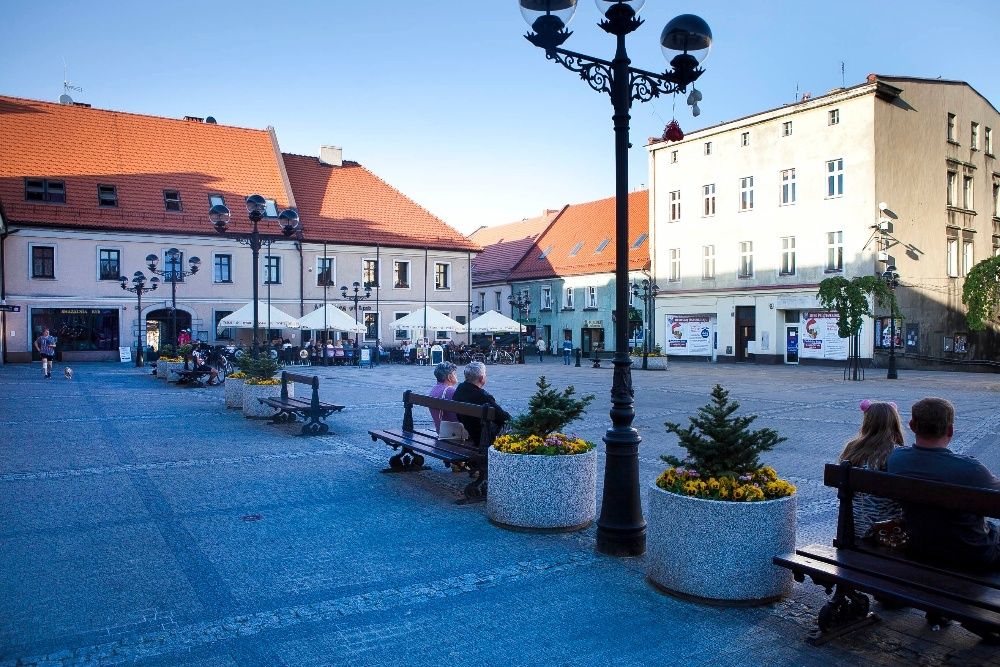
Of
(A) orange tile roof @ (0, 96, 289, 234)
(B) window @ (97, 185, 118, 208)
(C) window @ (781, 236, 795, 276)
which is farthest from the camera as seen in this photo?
(C) window @ (781, 236, 795, 276)

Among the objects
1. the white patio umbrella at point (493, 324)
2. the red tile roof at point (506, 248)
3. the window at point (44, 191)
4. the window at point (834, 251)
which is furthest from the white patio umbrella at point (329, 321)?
the red tile roof at point (506, 248)

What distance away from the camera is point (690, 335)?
1759 inches

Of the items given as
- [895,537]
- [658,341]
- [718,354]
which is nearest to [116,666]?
[895,537]

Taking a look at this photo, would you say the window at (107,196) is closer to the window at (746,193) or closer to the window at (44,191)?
the window at (44,191)

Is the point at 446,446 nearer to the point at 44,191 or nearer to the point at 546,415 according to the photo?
the point at 546,415

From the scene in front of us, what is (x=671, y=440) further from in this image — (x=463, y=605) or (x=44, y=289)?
(x=44, y=289)

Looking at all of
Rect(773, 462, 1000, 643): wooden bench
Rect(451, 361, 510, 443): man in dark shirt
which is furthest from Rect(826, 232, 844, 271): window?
Rect(773, 462, 1000, 643): wooden bench

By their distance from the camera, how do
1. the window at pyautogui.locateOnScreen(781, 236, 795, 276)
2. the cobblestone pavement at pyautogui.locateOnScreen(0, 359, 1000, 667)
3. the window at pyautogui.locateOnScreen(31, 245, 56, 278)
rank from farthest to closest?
the window at pyautogui.locateOnScreen(781, 236, 795, 276) → the window at pyautogui.locateOnScreen(31, 245, 56, 278) → the cobblestone pavement at pyautogui.locateOnScreen(0, 359, 1000, 667)

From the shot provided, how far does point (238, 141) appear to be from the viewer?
1799 inches

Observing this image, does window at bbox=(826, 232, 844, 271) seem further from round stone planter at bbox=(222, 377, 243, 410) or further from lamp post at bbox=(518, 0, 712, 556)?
lamp post at bbox=(518, 0, 712, 556)

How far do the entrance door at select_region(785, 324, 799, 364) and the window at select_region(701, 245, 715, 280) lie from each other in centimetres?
598

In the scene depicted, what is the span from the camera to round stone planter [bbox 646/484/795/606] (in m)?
4.83

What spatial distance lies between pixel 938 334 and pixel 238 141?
41.7 m

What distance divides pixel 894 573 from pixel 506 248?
61055 millimetres
